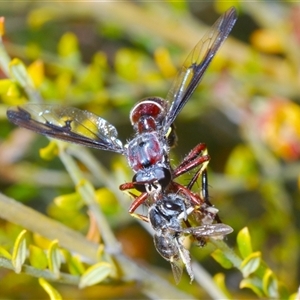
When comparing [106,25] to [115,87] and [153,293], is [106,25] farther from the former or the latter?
[153,293]

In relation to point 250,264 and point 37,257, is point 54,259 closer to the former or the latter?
point 37,257

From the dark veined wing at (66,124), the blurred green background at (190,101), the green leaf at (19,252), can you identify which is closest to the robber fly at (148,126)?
the dark veined wing at (66,124)

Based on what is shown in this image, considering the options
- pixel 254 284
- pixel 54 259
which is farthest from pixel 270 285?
pixel 54 259

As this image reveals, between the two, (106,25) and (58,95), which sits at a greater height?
(106,25)

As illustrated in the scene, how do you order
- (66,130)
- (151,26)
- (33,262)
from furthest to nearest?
(151,26) < (66,130) < (33,262)

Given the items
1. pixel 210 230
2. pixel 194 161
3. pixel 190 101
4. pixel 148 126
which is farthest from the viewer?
pixel 190 101

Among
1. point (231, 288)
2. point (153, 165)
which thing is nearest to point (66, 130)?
point (153, 165)

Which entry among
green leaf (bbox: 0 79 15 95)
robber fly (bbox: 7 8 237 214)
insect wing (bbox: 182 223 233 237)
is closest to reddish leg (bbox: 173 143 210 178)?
robber fly (bbox: 7 8 237 214)
